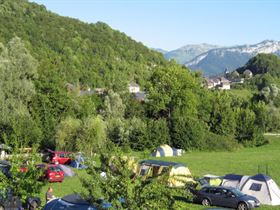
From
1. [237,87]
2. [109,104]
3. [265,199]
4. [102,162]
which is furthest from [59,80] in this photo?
[237,87]

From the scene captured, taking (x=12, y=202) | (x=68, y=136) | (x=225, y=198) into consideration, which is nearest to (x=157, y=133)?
(x=68, y=136)

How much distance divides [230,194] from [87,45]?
127457 mm

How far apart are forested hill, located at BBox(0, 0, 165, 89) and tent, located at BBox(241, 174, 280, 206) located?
69197mm

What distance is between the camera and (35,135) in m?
45.6

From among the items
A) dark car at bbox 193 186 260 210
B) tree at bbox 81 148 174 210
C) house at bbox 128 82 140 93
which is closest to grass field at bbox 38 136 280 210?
dark car at bbox 193 186 260 210

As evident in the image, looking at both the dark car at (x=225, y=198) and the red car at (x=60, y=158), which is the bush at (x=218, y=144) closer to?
the red car at (x=60, y=158)

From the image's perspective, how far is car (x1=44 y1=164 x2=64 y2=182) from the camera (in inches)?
1192

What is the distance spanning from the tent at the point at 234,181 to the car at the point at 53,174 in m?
10.9

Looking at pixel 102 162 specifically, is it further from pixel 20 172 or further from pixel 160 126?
pixel 160 126

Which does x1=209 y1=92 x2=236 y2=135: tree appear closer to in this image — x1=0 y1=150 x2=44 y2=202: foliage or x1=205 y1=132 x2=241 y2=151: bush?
x1=205 y1=132 x2=241 y2=151: bush

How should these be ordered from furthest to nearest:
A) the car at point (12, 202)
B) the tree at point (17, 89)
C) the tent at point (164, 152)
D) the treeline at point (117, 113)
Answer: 1. the tent at point (164, 152)
2. the tree at point (17, 89)
3. the treeline at point (117, 113)
4. the car at point (12, 202)

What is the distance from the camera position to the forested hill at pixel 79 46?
120625 millimetres

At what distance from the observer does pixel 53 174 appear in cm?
3050

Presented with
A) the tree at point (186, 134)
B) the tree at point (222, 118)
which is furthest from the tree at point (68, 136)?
the tree at point (222, 118)
